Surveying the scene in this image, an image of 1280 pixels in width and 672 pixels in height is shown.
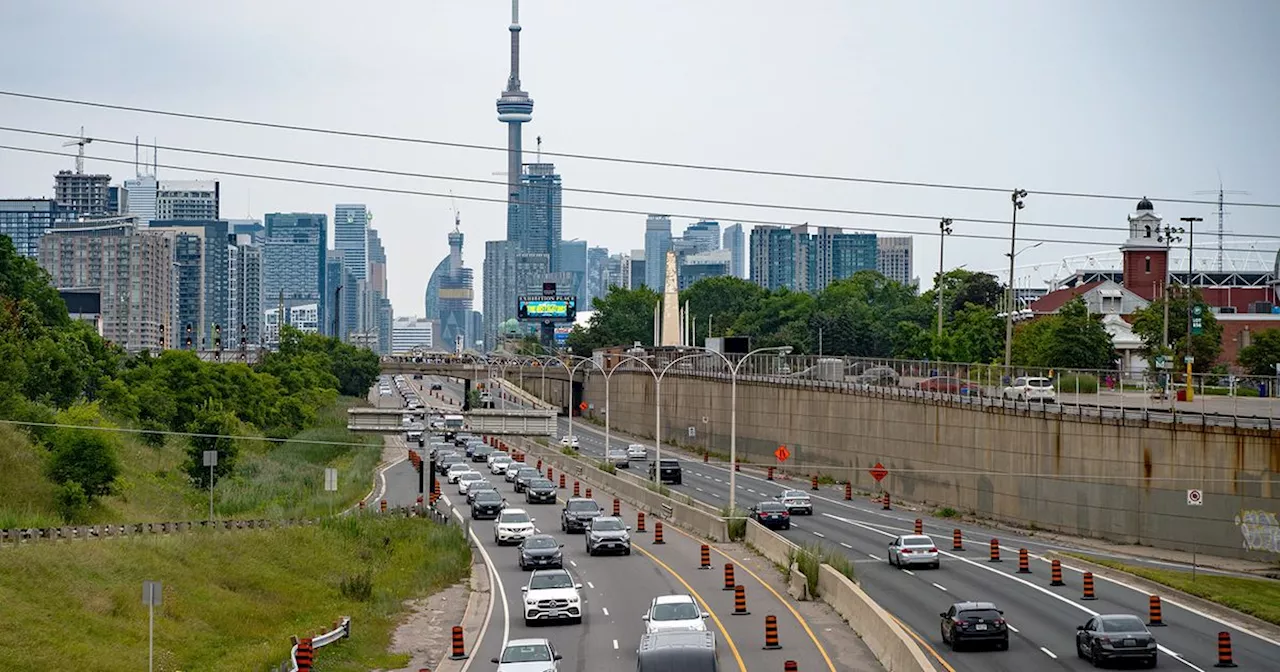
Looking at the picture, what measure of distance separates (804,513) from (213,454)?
27.7m

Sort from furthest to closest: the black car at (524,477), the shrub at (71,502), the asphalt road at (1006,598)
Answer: the black car at (524,477), the shrub at (71,502), the asphalt road at (1006,598)

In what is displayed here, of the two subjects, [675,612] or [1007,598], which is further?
[1007,598]

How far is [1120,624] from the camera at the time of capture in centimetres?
3600

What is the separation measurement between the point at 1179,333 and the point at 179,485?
82.7 meters

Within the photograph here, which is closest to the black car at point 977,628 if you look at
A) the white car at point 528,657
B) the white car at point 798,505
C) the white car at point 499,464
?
the white car at point 528,657

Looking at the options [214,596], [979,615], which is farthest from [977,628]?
[214,596]

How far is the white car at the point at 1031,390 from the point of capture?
77.6 meters

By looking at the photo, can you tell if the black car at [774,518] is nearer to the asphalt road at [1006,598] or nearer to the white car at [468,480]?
the asphalt road at [1006,598]

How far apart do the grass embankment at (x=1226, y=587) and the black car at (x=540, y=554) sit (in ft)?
63.5

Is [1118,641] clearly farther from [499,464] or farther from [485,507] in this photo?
[499,464]

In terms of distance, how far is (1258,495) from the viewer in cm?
6328

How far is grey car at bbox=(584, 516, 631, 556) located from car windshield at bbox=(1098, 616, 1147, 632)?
25381 mm

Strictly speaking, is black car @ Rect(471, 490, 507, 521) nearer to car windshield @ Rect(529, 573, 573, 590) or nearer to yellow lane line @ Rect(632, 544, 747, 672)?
yellow lane line @ Rect(632, 544, 747, 672)

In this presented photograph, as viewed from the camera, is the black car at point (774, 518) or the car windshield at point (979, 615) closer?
the car windshield at point (979, 615)
